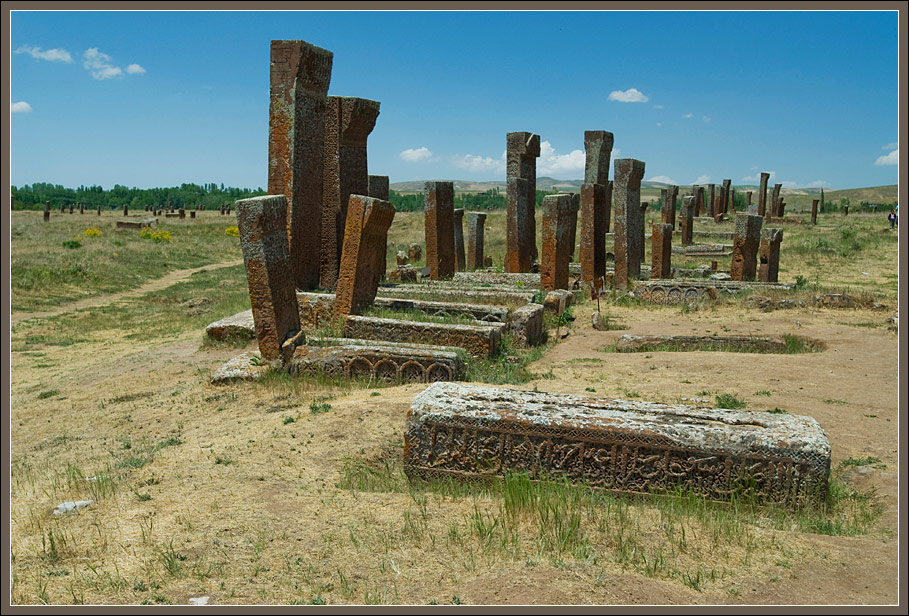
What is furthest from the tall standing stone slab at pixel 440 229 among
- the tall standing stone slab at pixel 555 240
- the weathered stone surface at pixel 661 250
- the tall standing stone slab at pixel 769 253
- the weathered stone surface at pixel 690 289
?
the tall standing stone slab at pixel 769 253

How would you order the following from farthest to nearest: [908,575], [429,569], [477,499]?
[477,499], [429,569], [908,575]

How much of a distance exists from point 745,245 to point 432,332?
10114mm

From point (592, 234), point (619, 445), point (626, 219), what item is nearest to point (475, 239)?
point (626, 219)

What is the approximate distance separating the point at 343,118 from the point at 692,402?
9063 millimetres

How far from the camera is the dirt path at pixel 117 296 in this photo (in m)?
18.6

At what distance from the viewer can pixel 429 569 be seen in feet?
12.3

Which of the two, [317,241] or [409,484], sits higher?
[317,241]

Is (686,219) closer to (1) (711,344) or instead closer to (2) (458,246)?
(2) (458,246)

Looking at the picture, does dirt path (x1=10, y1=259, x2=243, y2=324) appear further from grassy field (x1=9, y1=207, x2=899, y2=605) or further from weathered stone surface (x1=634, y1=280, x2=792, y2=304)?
weathered stone surface (x1=634, y1=280, x2=792, y2=304)

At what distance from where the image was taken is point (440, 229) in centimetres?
1778

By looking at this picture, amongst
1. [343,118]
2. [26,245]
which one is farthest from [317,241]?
[26,245]

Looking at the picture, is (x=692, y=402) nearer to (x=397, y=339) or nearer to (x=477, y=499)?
(x=477, y=499)

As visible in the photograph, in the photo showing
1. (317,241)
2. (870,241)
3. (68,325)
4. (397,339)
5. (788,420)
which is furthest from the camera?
(870,241)

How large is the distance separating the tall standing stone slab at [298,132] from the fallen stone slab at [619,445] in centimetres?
685
